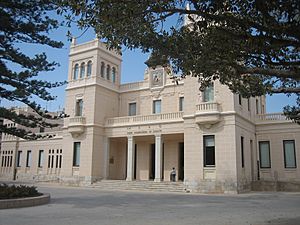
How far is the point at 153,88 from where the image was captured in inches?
1123

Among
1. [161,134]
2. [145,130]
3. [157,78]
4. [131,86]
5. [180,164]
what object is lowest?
[180,164]

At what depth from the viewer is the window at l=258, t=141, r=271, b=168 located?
24250 millimetres

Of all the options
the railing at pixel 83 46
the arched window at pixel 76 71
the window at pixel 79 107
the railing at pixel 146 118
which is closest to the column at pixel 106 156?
the railing at pixel 146 118

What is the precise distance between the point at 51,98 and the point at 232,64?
917 cm

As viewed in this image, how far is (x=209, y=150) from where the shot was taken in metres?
21.2

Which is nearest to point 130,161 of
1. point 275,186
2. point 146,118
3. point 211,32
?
point 146,118

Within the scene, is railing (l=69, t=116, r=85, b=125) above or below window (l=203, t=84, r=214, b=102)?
below

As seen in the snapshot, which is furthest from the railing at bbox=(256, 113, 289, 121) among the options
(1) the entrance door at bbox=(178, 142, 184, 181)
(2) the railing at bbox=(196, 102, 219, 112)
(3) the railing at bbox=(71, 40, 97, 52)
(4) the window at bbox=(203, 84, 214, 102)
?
(3) the railing at bbox=(71, 40, 97, 52)

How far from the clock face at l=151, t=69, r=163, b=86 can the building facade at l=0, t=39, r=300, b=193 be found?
9 cm

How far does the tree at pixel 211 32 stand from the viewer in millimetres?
5504

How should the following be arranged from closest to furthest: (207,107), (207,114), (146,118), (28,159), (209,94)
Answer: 1. (207,114)
2. (207,107)
3. (209,94)
4. (146,118)
5. (28,159)

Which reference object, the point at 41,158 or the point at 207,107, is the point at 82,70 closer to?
the point at 41,158

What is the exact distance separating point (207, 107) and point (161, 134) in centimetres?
509

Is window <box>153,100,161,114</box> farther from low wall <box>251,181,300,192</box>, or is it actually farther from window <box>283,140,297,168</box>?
window <box>283,140,297,168</box>
